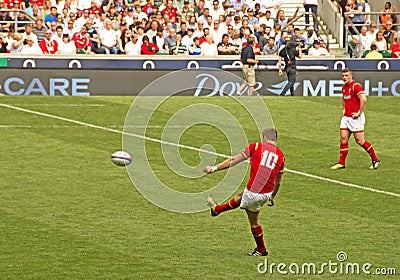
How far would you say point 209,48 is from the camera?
103ft

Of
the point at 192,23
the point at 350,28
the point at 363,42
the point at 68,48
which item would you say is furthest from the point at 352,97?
the point at 350,28

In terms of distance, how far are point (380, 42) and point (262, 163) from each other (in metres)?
21.3

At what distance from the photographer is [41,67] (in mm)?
28812

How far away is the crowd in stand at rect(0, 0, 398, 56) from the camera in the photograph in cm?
3095

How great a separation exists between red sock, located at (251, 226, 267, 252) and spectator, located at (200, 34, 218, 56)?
18.9 m

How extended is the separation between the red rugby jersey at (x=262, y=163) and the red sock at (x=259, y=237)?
516mm

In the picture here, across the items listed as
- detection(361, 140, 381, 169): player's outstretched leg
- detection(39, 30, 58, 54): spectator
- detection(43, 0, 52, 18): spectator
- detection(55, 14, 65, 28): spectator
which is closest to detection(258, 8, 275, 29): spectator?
detection(55, 14, 65, 28): spectator

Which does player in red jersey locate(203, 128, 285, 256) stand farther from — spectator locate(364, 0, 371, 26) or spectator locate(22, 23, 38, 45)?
spectator locate(364, 0, 371, 26)

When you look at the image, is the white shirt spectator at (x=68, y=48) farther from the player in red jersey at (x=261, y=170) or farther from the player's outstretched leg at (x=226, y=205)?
the player in red jersey at (x=261, y=170)

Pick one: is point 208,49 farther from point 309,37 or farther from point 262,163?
point 262,163

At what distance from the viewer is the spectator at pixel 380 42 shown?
32.4m

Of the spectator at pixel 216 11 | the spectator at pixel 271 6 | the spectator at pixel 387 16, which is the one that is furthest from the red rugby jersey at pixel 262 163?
the spectator at pixel 271 6

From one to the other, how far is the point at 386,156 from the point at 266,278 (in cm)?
957

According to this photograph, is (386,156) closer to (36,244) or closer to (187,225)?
(187,225)
